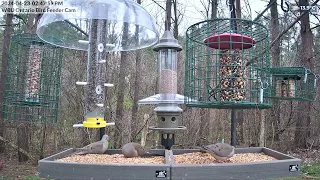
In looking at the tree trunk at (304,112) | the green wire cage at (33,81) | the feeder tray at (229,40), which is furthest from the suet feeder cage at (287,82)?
the tree trunk at (304,112)

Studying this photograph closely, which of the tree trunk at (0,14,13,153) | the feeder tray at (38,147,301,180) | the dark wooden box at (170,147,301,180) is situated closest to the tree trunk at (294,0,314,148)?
the dark wooden box at (170,147,301,180)

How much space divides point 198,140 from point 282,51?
14.1 ft

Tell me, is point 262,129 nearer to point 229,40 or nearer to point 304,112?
point 304,112

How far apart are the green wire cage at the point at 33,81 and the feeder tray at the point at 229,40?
3584mm

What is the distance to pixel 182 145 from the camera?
354 inches

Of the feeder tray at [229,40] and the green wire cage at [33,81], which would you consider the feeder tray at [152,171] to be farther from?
the green wire cage at [33,81]

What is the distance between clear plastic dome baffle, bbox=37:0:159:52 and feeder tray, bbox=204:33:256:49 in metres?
0.66

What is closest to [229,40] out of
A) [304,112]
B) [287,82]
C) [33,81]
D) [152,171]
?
[152,171]

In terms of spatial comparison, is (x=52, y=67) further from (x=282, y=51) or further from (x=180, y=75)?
(x=282, y=51)

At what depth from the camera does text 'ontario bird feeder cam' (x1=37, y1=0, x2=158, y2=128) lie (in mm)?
3438

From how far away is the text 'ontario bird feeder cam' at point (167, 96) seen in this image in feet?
13.0

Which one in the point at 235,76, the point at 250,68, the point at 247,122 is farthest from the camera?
the point at 247,122

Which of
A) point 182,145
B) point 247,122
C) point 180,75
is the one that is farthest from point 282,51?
point 182,145

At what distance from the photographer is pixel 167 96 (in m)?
4.23
